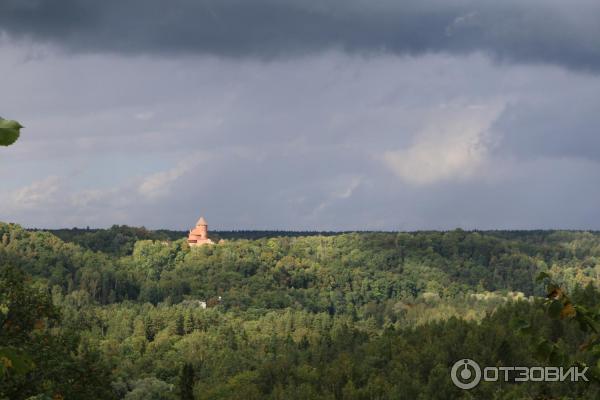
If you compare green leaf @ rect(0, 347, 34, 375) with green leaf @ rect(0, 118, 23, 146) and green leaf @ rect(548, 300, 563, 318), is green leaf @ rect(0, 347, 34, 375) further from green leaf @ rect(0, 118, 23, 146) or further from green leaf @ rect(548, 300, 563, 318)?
green leaf @ rect(548, 300, 563, 318)

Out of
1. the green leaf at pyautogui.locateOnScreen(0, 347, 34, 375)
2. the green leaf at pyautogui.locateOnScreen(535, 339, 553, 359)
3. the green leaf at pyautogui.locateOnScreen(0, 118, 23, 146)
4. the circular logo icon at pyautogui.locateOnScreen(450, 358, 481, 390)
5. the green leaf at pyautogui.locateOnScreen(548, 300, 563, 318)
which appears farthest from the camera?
the circular logo icon at pyautogui.locateOnScreen(450, 358, 481, 390)

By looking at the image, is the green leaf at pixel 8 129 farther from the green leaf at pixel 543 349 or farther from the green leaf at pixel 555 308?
the green leaf at pixel 543 349

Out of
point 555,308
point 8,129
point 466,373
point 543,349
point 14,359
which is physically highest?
point 8,129

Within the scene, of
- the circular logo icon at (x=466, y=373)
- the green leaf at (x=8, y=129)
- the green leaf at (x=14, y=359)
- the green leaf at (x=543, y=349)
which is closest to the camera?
the green leaf at (x=8, y=129)

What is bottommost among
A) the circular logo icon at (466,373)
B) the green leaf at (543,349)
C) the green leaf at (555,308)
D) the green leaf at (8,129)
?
the circular logo icon at (466,373)

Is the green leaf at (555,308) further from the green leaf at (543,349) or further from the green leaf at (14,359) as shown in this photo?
the green leaf at (14,359)

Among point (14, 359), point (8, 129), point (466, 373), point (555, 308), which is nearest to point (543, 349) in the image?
point (555, 308)

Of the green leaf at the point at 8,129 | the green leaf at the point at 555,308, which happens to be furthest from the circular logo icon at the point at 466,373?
the green leaf at the point at 8,129

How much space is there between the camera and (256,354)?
16962 centimetres

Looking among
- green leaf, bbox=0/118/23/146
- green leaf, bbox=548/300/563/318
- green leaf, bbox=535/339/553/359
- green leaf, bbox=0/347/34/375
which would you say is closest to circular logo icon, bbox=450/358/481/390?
green leaf, bbox=535/339/553/359

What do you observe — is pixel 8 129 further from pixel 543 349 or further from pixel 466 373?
pixel 466 373

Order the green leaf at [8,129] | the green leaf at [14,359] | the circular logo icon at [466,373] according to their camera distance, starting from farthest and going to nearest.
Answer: the circular logo icon at [466,373], the green leaf at [14,359], the green leaf at [8,129]

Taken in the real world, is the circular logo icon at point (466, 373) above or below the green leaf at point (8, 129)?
below

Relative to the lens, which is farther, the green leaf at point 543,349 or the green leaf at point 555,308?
the green leaf at point 543,349
